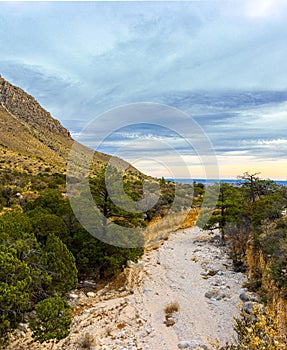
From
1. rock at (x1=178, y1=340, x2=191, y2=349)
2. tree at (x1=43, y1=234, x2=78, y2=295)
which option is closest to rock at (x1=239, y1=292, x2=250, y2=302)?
rock at (x1=178, y1=340, x2=191, y2=349)

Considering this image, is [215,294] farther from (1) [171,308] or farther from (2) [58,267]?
(2) [58,267]

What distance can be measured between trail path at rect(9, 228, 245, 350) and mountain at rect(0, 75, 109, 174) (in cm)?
2976

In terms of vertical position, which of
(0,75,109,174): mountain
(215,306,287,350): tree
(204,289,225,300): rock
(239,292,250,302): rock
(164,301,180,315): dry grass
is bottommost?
(164,301,180,315): dry grass

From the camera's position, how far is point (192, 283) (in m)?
13.8

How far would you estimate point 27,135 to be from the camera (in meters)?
65.9

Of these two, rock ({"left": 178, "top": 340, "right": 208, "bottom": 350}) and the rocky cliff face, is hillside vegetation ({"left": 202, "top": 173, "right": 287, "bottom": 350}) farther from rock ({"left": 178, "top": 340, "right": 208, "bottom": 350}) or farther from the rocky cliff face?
the rocky cliff face

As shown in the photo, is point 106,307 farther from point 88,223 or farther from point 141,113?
point 141,113

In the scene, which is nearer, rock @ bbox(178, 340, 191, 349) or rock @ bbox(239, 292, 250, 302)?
rock @ bbox(178, 340, 191, 349)

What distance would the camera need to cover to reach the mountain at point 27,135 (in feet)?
144

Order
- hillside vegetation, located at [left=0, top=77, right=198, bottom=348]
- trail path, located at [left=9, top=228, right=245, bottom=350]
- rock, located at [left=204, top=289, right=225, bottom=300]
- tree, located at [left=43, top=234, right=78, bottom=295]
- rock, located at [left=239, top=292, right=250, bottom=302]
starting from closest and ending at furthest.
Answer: hillside vegetation, located at [left=0, top=77, right=198, bottom=348] → trail path, located at [left=9, top=228, right=245, bottom=350] → tree, located at [left=43, top=234, right=78, bottom=295] → rock, located at [left=239, top=292, right=250, bottom=302] → rock, located at [left=204, top=289, right=225, bottom=300]

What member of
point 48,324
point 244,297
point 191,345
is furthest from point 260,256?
point 48,324

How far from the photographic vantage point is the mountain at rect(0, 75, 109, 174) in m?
44.0

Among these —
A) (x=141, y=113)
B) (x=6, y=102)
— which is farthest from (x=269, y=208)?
(x=6, y=102)

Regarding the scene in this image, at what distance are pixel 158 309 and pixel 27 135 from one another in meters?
63.2
